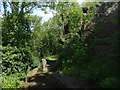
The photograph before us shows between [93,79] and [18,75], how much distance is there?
8151 millimetres

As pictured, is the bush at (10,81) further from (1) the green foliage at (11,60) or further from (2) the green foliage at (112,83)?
(2) the green foliage at (112,83)

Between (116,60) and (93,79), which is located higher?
(116,60)

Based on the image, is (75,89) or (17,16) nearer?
(75,89)

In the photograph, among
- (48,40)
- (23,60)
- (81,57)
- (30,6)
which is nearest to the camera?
(81,57)

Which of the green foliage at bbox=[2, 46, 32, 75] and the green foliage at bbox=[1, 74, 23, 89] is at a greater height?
Result: the green foliage at bbox=[2, 46, 32, 75]

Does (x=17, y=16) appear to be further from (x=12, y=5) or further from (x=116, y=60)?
(x=116, y=60)

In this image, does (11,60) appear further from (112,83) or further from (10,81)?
(112,83)

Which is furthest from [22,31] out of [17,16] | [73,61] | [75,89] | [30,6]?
[75,89]

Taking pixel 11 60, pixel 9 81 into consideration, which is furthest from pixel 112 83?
pixel 11 60

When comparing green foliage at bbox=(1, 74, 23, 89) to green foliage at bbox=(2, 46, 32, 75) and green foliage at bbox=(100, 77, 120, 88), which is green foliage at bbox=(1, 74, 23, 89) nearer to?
green foliage at bbox=(2, 46, 32, 75)

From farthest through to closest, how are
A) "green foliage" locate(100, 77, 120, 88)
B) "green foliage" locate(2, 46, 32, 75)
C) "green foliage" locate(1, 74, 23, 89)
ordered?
"green foliage" locate(2, 46, 32, 75) → "green foliage" locate(1, 74, 23, 89) → "green foliage" locate(100, 77, 120, 88)

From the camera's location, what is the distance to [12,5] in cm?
1862

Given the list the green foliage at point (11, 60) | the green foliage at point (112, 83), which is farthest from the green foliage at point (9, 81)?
the green foliage at point (112, 83)

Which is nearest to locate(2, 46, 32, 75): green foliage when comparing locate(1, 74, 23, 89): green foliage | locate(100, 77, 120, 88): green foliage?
locate(1, 74, 23, 89): green foliage
